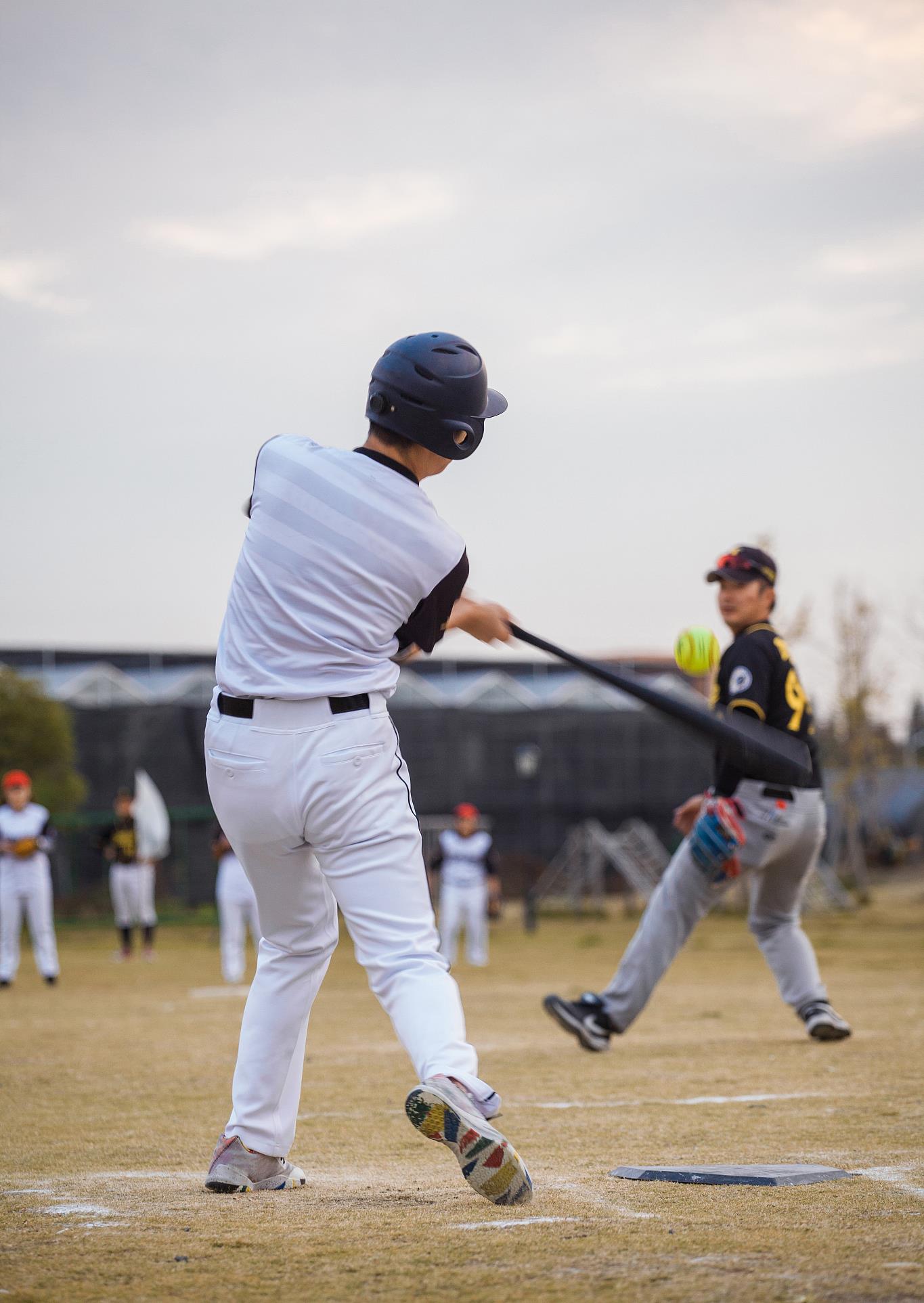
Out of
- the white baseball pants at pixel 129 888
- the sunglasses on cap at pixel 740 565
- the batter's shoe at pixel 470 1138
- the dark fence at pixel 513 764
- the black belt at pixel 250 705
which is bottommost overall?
the dark fence at pixel 513 764

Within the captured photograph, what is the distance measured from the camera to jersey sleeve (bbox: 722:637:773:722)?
7.45m

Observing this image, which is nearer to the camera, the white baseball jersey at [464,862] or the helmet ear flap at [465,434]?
the helmet ear flap at [465,434]

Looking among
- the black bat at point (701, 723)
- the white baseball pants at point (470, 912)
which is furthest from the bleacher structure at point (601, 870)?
the black bat at point (701, 723)

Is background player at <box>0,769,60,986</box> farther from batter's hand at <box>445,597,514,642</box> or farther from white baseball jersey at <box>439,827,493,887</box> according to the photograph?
batter's hand at <box>445,597,514,642</box>

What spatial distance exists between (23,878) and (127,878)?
5854mm

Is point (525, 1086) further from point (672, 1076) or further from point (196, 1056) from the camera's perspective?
point (196, 1056)

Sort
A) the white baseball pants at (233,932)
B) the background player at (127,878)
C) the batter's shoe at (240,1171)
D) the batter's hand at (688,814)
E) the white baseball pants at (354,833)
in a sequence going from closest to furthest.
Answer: the white baseball pants at (354,833) < the batter's shoe at (240,1171) < the batter's hand at (688,814) < the white baseball pants at (233,932) < the background player at (127,878)

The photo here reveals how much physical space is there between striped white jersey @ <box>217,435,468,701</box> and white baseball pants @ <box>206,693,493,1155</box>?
10cm

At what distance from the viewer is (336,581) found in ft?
12.6

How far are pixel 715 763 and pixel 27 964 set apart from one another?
1552 cm

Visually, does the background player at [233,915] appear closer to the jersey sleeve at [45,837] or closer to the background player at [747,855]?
the jersey sleeve at [45,837]

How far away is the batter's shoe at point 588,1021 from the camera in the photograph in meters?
7.52

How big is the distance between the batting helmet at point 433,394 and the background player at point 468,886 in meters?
15.6

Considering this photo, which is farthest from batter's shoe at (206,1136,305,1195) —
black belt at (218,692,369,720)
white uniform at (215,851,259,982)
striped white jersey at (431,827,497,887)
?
striped white jersey at (431,827,497,887)
